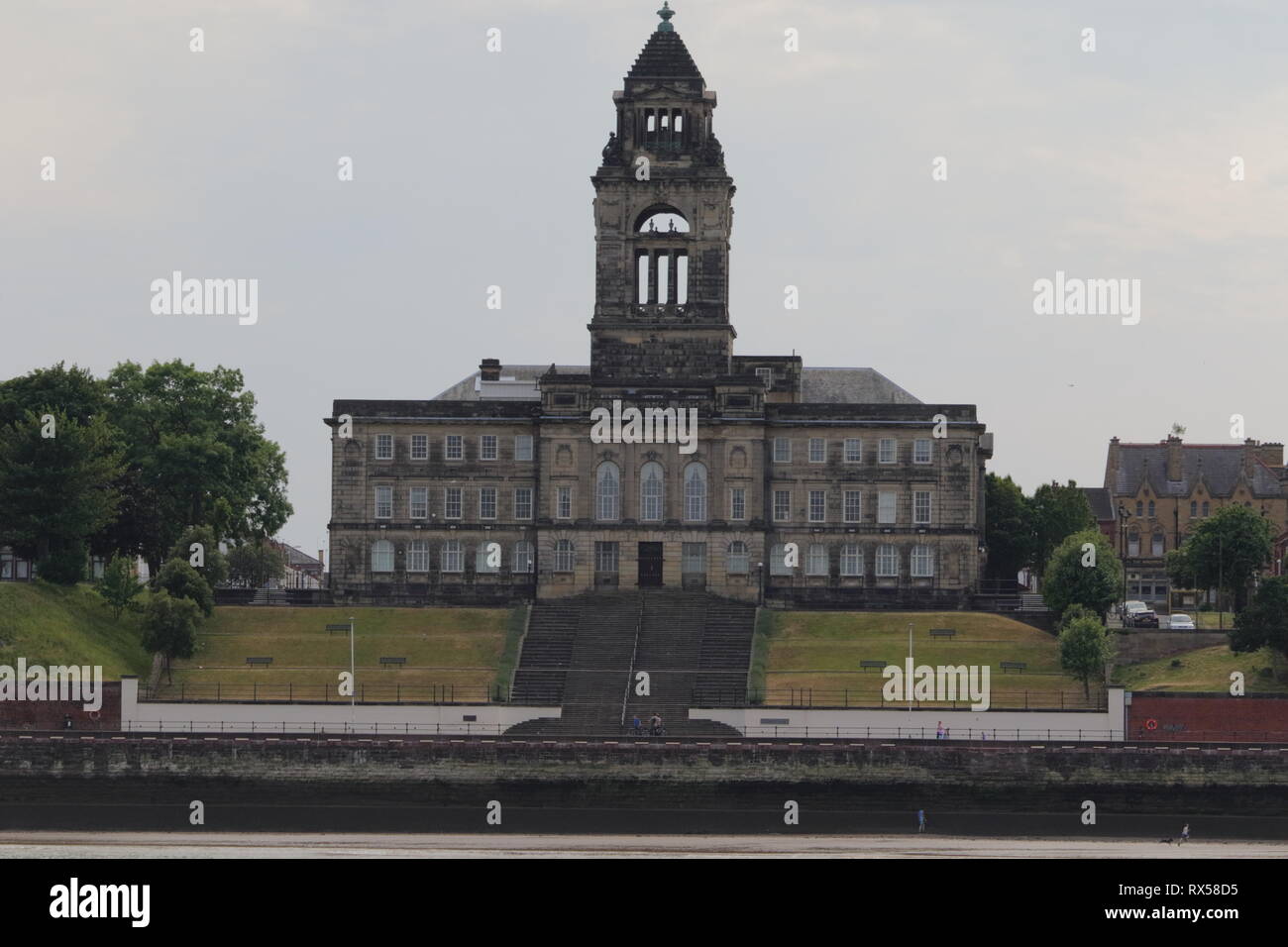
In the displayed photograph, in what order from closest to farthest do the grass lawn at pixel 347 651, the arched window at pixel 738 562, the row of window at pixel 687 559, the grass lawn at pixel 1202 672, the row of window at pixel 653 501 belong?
the grass lawn at pixel 1202 672
the grass lawn at pixel 347 651
the arched window at pixel 738 562
the row of window at pixel 687 559
the row of window at pixel 653 501

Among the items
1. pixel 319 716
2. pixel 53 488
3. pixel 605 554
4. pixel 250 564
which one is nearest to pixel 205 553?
pixel 53 488

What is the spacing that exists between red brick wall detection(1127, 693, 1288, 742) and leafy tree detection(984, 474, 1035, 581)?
38.9m

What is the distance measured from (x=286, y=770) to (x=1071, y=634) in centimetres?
3201

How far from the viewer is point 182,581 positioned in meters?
122

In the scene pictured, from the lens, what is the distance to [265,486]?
150m

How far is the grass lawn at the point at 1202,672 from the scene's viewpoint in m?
114

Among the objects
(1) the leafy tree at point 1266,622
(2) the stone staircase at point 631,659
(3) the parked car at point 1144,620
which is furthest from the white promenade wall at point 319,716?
(3) the parked car at point 1144,620

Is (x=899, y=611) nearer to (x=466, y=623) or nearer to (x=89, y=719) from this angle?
(x=466, y=623)

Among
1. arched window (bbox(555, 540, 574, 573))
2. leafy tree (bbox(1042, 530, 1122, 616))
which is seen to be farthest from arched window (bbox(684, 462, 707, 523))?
leafy tree (bbox(1042, 530, 1122, 616))

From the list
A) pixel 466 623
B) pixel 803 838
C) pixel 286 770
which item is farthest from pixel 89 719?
pixel 803 838

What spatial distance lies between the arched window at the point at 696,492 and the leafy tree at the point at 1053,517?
25336 mm

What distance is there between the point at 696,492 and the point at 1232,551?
25.9 meters

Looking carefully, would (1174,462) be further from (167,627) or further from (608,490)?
(167,627)

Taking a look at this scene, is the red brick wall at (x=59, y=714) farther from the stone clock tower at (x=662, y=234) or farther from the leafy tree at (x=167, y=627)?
the stone clock tower at (x=662, y=234)
